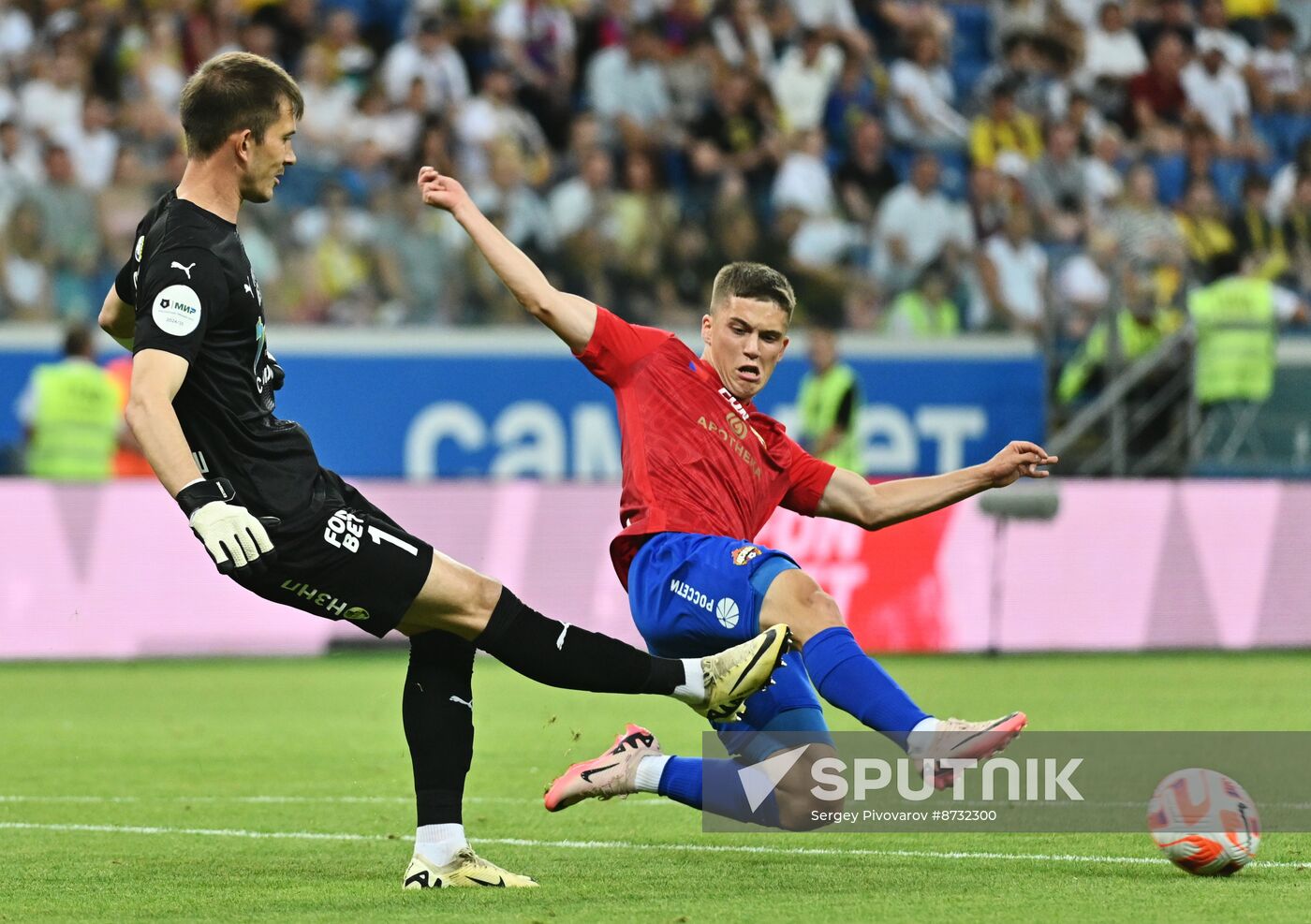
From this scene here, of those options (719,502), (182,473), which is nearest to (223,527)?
(182,473)

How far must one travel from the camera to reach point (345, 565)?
5.60 m

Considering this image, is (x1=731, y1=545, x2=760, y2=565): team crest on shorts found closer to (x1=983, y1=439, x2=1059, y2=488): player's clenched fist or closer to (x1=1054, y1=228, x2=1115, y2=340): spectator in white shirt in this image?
(x1=983, y1=439, x2=1059, y2=488): player's clenched fist

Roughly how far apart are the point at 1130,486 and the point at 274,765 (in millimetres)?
8184

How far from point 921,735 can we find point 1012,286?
12426mm

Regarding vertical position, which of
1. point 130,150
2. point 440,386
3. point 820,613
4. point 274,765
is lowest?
point 274,765

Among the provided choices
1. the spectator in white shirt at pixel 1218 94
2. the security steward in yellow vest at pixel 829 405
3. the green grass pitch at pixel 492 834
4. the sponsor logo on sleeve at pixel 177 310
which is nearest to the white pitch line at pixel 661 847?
the green grass pitch at pixel 492 834

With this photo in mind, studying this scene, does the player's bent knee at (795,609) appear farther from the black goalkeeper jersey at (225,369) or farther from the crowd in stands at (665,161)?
the crowd in stands at (665,161)

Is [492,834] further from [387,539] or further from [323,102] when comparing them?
[323,102]

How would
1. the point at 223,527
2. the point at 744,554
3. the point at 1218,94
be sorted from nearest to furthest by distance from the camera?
the point at 223,527, the point at 744,554, the point at 1218,94

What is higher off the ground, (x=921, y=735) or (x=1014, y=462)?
(x=1014, y=462)

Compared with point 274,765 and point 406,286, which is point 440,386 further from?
point 274,765

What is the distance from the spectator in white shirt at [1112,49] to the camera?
20812 mm

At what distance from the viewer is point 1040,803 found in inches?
301

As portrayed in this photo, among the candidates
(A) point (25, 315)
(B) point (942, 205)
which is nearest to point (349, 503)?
(A) point (25, 315)
